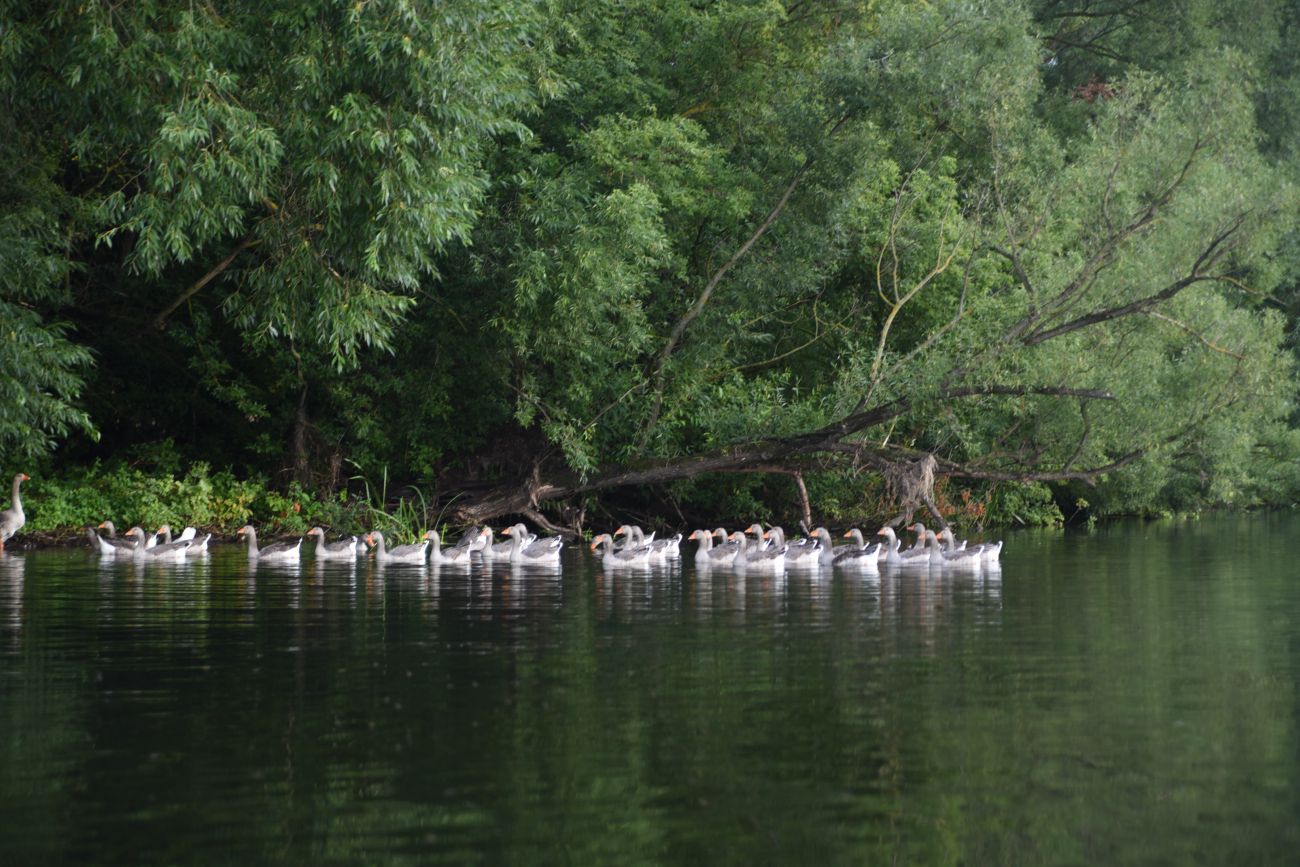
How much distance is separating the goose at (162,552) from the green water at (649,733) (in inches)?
363

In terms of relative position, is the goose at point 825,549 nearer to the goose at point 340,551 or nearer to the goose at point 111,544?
the goose at point 340,551

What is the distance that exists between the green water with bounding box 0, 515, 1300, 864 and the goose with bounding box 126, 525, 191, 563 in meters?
9.21

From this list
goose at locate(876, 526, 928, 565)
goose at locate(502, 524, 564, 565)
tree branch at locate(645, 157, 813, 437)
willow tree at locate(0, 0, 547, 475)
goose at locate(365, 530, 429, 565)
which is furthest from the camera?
tree branch at locate(645, 157, 813, 437)

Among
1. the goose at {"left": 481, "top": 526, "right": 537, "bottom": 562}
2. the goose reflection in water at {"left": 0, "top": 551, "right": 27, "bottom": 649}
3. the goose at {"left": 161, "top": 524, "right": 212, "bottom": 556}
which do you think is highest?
the goose at {"left": 161, "top": 524, "right": 212, "bottom": 556}

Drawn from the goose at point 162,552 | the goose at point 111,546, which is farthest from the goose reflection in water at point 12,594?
the goose at point 162,552

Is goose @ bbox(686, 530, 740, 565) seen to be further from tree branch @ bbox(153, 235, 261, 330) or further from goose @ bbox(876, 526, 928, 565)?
tree branch @ bbox(153, 235, 261, 330)

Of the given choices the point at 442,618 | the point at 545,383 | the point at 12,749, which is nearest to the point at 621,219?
the point at 545,383

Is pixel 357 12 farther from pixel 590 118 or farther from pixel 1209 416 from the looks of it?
pixel 1209 416

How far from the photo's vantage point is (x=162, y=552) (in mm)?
29750

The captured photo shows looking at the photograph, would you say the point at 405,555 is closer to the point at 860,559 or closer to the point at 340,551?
the point at 340,551

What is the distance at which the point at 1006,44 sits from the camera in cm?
3575

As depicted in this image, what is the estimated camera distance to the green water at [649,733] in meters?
8.34

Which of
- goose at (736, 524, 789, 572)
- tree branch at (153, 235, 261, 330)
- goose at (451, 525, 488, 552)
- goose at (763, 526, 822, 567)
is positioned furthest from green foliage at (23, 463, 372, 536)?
goose at (763, 526, 822, 567)

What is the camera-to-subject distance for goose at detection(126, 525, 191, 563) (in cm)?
2939
